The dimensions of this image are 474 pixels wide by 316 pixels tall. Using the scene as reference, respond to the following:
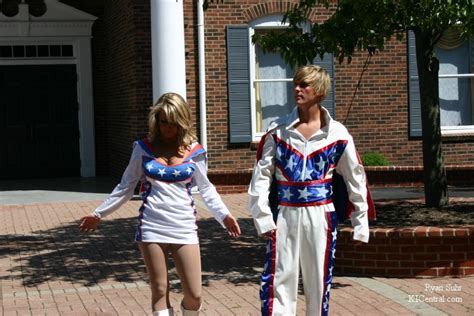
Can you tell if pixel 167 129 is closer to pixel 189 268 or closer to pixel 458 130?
pixel 189 268

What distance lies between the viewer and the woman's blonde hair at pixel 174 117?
596 cm

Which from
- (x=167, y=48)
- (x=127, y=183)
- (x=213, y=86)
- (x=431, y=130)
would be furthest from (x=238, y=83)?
(x=127, y=183)

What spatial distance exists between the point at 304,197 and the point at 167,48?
9516mm

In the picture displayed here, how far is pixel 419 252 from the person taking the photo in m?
8.67

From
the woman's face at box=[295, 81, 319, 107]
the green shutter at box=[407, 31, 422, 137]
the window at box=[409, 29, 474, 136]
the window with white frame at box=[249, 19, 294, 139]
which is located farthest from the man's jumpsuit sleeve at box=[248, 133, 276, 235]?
the window at box=[409, 29, 474, 136]

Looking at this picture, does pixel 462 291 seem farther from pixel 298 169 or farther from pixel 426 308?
pixel 298 169

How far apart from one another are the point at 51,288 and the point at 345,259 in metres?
2.76

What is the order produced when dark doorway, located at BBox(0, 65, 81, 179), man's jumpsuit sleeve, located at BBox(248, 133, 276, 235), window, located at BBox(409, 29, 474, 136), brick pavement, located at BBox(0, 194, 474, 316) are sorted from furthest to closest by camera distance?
dark doorway, located at BBox(0, 65, 81, 179), window, located at BBox(409, 29, 474, 136), brick pavement, located at BBox(0, 194, 474, 316), man's jumpsuit sleeve, located at BBox(248, 133, 276, 235)

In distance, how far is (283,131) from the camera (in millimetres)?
5949

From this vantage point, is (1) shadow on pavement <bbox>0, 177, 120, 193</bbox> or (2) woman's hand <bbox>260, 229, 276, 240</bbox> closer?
(2) woman's hand <bbox>260, 229, 276, 240</bbox>

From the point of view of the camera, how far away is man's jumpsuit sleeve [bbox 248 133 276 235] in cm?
580

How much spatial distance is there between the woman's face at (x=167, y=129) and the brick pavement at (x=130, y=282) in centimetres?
192

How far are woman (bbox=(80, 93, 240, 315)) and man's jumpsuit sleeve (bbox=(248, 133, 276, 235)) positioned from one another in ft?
1.14

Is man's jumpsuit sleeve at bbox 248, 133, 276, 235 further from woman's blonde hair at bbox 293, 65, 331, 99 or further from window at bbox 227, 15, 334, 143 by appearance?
window at bbox 227, 15, 334, 143
